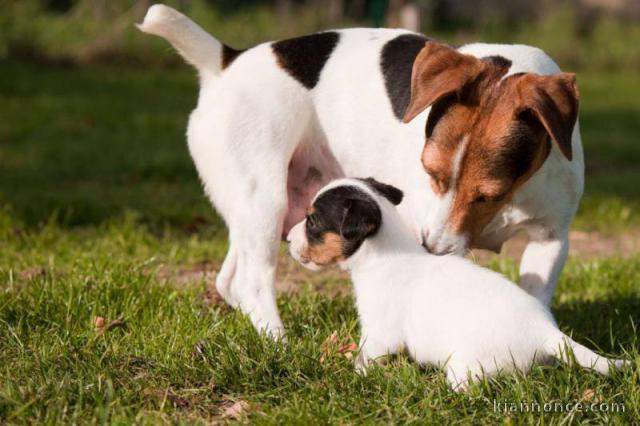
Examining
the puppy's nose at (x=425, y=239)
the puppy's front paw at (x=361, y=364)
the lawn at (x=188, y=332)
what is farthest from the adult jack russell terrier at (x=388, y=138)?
the puppy's front paw at (x=361, y=364)

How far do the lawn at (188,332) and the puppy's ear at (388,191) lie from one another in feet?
2.16

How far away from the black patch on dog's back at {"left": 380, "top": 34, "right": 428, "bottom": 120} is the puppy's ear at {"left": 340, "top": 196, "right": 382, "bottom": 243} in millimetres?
702

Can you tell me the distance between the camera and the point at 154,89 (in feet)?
53.5

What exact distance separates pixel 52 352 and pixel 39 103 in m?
10.7

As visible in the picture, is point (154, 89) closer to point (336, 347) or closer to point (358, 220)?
point (358, 220)

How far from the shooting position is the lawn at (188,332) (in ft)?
11.7

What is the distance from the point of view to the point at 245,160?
4961 mm

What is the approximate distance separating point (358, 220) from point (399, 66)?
40.8 inches

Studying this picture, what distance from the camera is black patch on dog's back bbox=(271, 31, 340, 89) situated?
509cm

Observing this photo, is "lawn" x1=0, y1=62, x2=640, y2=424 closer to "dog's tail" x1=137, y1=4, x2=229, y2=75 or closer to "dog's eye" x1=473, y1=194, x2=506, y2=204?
"dog's eye" x1=473, y1=194, x2=506, y2=204

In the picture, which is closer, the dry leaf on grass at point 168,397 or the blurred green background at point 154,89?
the dry leaf on grass at point 168,397

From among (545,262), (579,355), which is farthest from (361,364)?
(545,262)

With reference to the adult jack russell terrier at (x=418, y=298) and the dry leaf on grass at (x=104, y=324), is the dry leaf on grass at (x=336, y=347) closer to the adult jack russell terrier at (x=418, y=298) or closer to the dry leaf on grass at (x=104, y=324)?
the adult jack russell terrier at (x=418, y=298)

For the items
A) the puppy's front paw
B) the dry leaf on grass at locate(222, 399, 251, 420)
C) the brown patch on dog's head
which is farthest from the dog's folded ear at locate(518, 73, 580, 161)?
the dry leaf on grass at locate(222, 399, 251, 420)
